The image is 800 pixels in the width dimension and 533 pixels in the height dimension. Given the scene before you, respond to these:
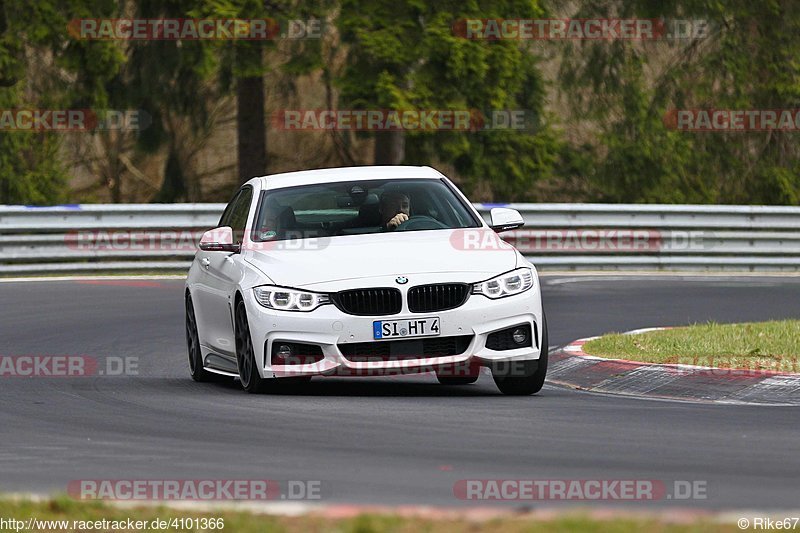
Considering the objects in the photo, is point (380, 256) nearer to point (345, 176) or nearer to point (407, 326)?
point (407, 326)

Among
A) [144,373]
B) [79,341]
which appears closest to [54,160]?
[79,341]

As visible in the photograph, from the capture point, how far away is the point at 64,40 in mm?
30594

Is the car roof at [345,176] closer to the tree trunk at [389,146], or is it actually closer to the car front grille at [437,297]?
the car front grille at [437,297]

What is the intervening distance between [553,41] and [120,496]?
2945cm

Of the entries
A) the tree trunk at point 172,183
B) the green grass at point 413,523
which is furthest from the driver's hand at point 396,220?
the tree trunk at point 172,183

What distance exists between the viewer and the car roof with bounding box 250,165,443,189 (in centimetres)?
1240

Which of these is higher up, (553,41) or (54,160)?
(553,41)

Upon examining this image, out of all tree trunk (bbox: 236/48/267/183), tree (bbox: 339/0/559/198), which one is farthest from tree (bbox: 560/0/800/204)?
tree trunk (bbox: 236/48/267/183)

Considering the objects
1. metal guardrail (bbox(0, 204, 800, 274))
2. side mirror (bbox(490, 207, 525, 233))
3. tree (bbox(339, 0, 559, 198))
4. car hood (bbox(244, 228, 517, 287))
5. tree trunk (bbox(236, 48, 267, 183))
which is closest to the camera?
car hood (bbox(244, 228, 517, 287))

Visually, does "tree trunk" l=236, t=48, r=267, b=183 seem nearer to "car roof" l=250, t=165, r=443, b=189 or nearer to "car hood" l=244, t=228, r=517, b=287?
"car roof" l=250, t=165, r=443, b=189

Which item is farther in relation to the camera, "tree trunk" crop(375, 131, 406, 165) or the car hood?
"tree trunk" crop(375, 131, 406, 165)

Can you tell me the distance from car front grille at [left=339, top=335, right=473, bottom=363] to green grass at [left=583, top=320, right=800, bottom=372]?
2244mm

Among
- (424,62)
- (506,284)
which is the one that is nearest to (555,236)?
(424,62)

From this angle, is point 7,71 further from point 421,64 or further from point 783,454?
point 783,454
